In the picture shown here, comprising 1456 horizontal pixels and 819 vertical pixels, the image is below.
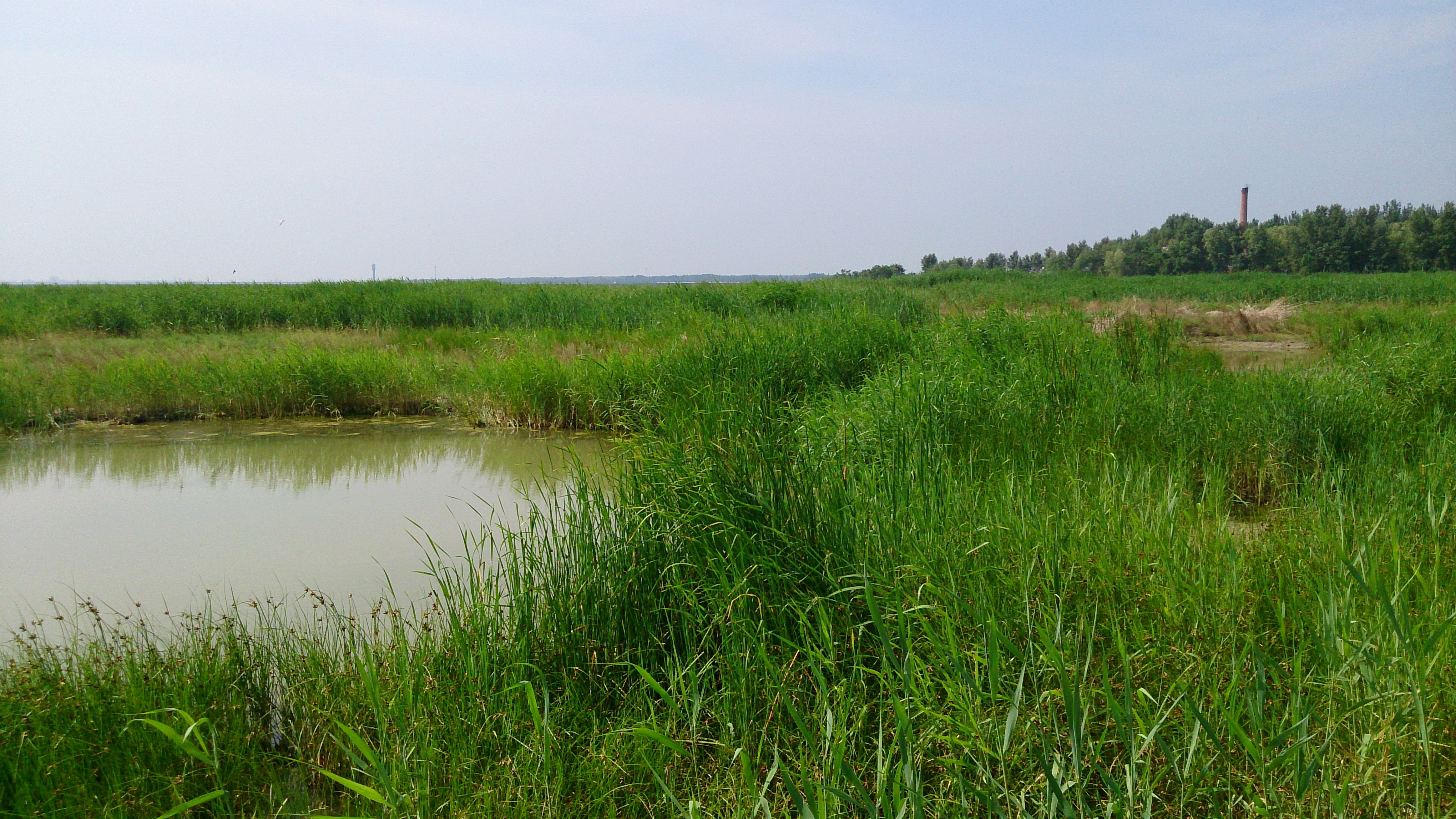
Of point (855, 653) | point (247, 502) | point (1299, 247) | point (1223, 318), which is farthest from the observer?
point (1299, 247)

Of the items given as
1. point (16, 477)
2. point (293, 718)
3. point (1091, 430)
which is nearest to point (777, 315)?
point (1091, 430)

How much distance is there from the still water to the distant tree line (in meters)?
35.5

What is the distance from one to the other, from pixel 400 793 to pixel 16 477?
23.7 feet

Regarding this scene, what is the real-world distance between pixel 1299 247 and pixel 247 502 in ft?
208

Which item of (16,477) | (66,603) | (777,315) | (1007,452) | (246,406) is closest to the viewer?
(66,603)

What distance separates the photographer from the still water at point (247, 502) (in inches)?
180

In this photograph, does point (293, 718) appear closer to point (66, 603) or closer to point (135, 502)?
point (66, 603)

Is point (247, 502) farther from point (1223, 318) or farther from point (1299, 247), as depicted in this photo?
point (1299, 247)

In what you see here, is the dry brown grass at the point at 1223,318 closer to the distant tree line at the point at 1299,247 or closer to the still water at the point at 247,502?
the still water at the point at 247,502

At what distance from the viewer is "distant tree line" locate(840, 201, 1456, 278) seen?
49688mm

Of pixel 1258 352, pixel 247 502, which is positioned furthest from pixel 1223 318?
pixel 247 502

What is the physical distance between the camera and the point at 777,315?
11.2m

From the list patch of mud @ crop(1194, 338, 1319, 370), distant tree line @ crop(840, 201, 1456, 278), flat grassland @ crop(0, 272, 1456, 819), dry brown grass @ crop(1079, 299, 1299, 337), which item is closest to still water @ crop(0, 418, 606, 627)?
flat grassland @ crop(0, 272, 1456, 819)

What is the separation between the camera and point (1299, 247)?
2108 inches
